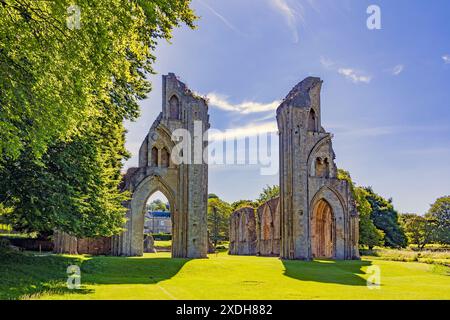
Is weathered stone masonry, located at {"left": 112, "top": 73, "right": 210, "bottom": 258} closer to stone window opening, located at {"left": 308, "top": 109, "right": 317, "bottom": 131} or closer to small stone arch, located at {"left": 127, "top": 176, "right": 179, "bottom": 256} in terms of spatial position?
small stone arch, located at {"left": 127, "top": 176, "right": 179, "bottom": 256}

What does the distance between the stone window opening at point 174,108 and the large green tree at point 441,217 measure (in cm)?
5213

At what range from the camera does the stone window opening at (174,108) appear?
39.0 meters

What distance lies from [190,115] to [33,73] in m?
25.3

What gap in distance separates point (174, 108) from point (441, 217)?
58.5 meters

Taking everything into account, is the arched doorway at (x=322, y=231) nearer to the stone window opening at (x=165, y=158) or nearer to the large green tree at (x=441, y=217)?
the stone window opening at (x=165, y=158)

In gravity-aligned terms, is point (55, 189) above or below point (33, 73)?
below

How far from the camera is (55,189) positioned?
737 inches

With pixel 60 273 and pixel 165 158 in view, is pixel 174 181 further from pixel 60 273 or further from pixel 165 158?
pixel 60 273

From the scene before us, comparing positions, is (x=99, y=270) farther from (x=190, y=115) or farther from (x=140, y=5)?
(x=190, y=115)

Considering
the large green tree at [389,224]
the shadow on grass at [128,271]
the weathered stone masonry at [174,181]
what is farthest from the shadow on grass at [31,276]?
the large green tree at [389,224]

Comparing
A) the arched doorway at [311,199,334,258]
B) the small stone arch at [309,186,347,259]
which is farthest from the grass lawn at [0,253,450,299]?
the arched doorway at [311,199,334,258]

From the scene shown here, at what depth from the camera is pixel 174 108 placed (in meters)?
39.2

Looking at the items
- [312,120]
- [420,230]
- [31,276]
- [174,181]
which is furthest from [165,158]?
[420,230]
